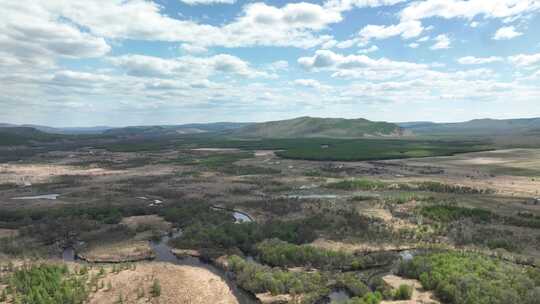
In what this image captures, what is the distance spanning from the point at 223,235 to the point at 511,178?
7520 cm

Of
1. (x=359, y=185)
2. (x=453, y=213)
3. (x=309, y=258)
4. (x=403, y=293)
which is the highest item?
(x=359, y=185)

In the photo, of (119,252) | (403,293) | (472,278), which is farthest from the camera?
(119,252)

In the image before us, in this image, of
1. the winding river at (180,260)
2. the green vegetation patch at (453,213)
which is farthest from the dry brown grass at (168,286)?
the green vegetation patch at (453,213)

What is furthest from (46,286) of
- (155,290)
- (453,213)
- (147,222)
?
(453,213)

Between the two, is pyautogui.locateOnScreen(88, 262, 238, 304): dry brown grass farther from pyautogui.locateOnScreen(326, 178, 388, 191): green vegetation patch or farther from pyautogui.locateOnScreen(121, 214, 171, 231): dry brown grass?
pyautogui.locateOnScreen(326, 178, 388, 191): green vegetation patch

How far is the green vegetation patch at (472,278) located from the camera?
2705 centimetres

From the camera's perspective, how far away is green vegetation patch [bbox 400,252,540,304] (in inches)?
1065

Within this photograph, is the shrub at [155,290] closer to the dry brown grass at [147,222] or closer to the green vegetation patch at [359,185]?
the dry brown grass at [147,222]

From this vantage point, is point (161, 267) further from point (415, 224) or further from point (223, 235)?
point (415, 224)

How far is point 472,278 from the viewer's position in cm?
2972

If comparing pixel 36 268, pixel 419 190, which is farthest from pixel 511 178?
pixel 36 268

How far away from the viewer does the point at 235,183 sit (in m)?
87.3

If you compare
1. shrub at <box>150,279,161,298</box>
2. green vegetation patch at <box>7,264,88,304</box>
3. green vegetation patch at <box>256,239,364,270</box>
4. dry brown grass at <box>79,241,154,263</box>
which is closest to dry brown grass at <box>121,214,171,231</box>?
dry brown grass at <box>79,241,154,263</box>

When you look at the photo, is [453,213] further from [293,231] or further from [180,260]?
[180,260]
